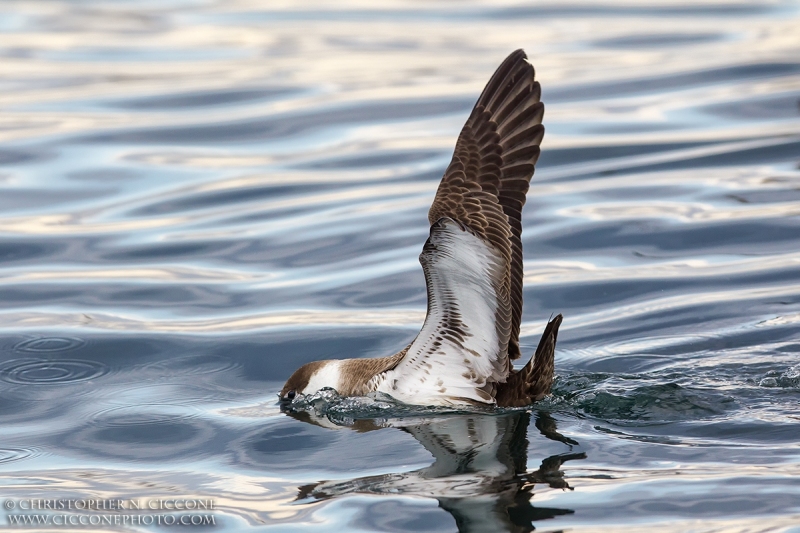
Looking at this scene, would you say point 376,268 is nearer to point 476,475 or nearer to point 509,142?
point 509,142

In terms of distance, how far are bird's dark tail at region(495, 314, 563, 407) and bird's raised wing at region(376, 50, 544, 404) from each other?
0.06m

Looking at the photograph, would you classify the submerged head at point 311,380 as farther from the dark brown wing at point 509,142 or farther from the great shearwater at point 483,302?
the dark brown wing at point 509,142

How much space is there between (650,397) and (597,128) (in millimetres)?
7374

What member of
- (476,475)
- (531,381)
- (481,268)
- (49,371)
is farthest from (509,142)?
(49,371)

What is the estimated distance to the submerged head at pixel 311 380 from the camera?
23.6ft

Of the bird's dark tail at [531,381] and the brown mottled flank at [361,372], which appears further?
the brown mottled flank at [361,372]

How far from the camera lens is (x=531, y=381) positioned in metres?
6.62

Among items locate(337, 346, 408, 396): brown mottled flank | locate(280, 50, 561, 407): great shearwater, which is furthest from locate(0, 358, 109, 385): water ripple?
locate(280, 50, 561, 407): great shearwater

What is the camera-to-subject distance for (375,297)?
9.24 m

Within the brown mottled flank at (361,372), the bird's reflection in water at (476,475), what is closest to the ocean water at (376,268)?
the bird's reflection in water at (476,475)

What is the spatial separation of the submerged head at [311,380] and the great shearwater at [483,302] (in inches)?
5.7

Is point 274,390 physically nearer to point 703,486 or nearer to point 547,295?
point 547,295

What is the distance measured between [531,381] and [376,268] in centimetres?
337

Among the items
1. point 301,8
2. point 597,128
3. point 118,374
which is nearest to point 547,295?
point 118,374
